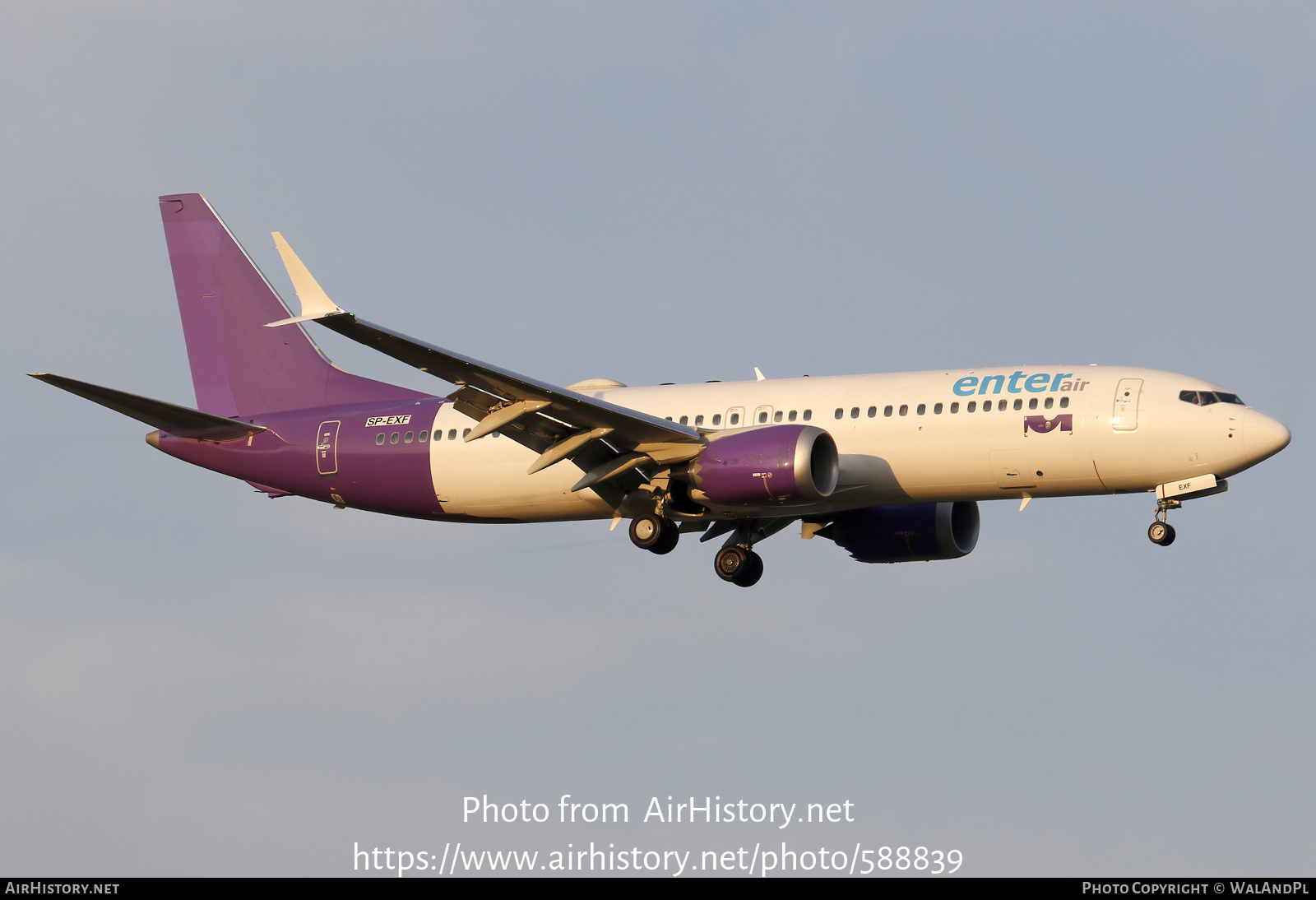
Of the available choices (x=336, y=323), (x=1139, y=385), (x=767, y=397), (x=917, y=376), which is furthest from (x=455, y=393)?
(x=1139, y=385)

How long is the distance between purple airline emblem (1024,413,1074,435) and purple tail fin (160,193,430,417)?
16.3m

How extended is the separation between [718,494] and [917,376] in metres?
5.57

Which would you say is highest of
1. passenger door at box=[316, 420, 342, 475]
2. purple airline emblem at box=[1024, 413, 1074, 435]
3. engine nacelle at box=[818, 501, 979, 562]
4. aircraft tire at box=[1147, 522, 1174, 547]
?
passenger door at box=[316, 420, 342, 475]

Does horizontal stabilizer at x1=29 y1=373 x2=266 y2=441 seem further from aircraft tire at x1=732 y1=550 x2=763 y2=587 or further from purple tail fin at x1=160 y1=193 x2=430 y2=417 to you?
aircraft tire at x1=732 y1=550 x2=763 y2=587

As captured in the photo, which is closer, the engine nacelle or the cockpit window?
the cockpit window

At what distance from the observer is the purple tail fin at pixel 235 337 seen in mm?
45188

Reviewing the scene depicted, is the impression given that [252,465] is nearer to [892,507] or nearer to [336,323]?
[336,323]

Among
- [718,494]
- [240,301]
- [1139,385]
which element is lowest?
[718,494]

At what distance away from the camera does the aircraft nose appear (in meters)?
35.7

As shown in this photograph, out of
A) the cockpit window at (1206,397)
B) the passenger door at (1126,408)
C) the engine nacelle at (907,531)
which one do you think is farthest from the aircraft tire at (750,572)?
the cockpit window at (1206,397)

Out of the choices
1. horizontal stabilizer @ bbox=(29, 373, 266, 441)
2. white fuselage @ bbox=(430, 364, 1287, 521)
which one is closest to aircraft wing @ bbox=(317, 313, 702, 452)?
white fuselage @ bbox=(430, 364, 1287, 521)

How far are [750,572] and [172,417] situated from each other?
15.5 metres

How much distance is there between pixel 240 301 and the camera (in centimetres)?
4694

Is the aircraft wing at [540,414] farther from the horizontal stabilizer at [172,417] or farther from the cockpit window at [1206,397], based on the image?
the cockpit window at [1206,397]
